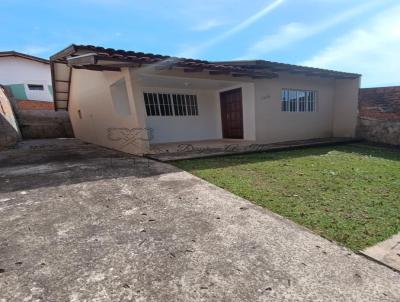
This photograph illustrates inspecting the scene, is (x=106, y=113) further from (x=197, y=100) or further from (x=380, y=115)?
(x=380, y=115)

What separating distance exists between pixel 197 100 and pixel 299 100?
16.2 ft

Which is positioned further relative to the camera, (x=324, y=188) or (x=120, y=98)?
(x=120, y=98)

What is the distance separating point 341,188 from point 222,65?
18.4ft

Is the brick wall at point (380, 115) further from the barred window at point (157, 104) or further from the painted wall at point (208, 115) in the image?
the barred window at point (157, 104)

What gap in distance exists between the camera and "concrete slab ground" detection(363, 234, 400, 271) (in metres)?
2.17

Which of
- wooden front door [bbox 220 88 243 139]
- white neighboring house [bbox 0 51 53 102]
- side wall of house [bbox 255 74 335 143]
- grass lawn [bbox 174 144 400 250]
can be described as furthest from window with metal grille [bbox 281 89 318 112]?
white neighboring house [bbox 0 51 53 102]

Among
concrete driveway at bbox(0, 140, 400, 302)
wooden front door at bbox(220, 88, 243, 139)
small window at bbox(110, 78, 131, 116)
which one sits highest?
small window at bbox(110, 78, 131, 116)

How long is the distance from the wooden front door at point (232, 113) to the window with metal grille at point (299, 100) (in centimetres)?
201

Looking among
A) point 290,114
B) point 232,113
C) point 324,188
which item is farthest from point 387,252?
point 232,113

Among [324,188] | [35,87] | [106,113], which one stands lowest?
[324,188]

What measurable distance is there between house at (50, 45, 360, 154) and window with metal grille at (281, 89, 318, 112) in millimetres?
45

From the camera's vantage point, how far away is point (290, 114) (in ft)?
34.1

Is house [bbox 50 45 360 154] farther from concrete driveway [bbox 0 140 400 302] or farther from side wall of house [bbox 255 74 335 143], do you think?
concrete driveway [bbox 0 140 400 302]

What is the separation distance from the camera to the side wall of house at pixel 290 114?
947 cm
